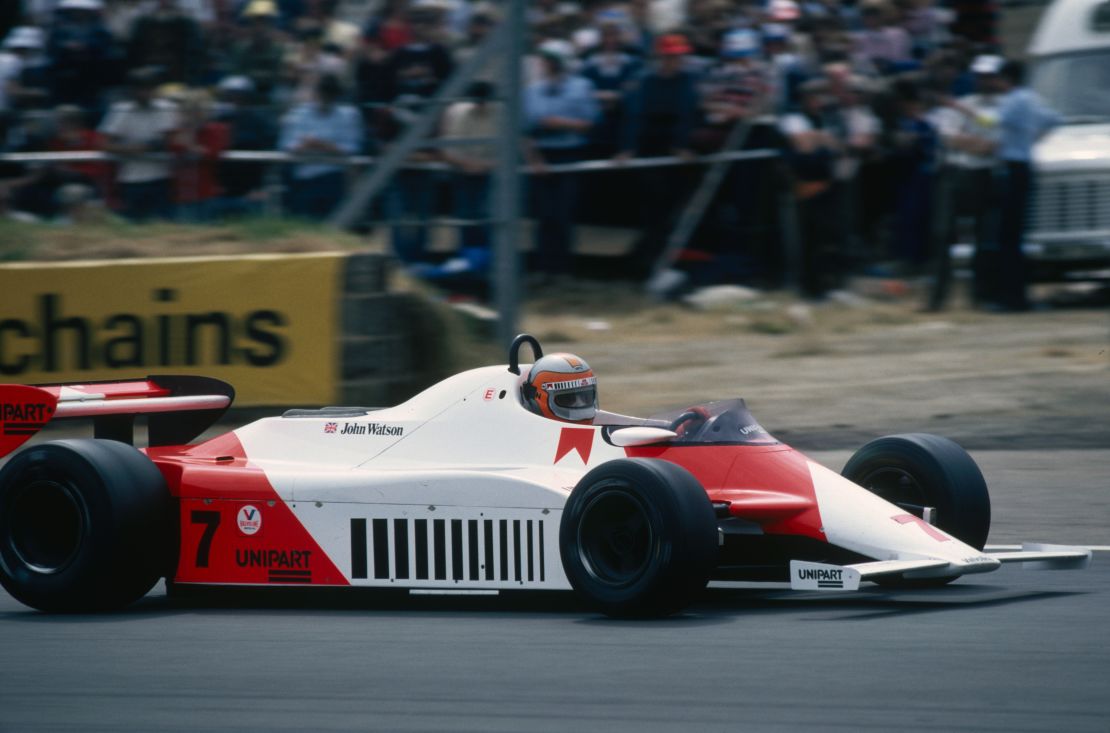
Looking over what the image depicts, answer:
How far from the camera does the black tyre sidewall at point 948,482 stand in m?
7.39

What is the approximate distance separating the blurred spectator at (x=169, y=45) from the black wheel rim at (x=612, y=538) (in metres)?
8.78

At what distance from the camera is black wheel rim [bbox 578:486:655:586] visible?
260 inches

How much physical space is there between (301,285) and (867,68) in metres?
6.16

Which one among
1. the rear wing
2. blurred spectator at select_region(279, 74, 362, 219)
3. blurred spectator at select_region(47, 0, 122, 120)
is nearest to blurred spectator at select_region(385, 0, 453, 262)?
blurred spectator at select_region(279, 74, 362, 219)

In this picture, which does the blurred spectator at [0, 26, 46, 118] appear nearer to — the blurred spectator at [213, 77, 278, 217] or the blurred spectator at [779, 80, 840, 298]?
the blurred spectator at [213, 77, 278, 217]

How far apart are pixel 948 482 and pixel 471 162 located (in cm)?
666

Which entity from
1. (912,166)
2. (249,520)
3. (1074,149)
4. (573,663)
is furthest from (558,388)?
(1074,149)

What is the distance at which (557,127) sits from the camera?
1505 cm

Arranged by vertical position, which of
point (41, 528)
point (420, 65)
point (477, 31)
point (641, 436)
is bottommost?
point (41, 528)

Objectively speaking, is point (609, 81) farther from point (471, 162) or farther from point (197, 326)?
point (197, 326)

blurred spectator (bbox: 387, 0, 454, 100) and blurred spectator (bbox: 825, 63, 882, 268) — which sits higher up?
blurred spectator (bbox: 387, 0, 454, 100)

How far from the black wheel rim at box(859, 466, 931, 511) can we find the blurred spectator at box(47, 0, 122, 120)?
879 centimetres

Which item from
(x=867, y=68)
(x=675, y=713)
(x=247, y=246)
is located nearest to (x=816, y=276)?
(x=867, y=68)

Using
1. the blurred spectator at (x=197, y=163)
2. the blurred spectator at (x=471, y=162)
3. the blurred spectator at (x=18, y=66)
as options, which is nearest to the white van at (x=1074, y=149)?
the blurred spectator at (x=471, y=162)
